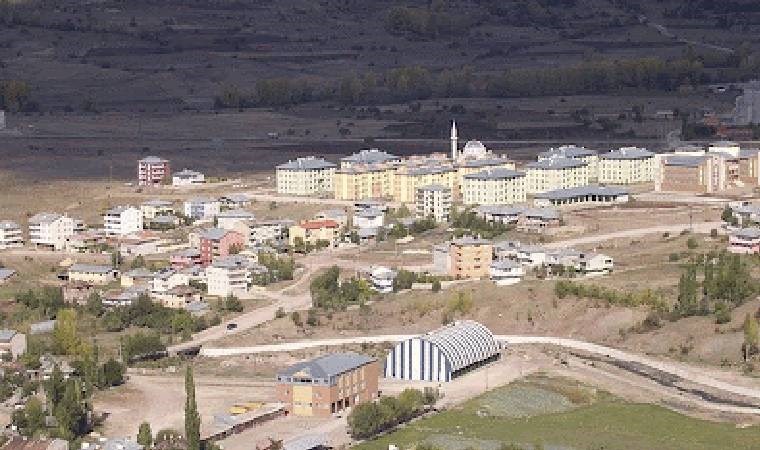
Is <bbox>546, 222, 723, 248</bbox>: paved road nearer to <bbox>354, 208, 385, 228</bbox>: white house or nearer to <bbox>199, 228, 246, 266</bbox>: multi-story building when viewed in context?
<bbox>354, 208, 385, 228</bbox>: white house

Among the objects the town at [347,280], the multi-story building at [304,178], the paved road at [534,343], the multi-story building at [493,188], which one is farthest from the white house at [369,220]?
the paved road at [534,343]

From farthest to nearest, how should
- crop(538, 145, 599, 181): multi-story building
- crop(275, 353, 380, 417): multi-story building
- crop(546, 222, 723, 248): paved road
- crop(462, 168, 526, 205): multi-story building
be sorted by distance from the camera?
crop(538, 145, 599, 181): multi-story building
crop(462, 168, 526, 205): multi-story building
crop(546, 222, 723, 248): paved road
crop(275, 353, 380, 417): multi-story building

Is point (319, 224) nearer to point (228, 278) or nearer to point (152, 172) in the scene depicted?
point (228, 278)

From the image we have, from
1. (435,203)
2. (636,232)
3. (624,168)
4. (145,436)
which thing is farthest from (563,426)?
(624,168)

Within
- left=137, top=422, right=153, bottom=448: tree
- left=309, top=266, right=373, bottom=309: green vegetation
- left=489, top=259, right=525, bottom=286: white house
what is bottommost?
left=137, top=422, right=153, bottom=448: tree

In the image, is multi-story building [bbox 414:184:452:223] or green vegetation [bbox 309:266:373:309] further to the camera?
multi-story building [bbox 414:184:452:223]

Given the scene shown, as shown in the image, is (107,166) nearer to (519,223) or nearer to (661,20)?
(519,223)

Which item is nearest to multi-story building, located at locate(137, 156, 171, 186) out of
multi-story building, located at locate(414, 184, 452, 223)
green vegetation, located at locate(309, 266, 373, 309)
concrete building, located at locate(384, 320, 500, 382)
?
multi-story building, located at locate(414, 184, 452, 223)
